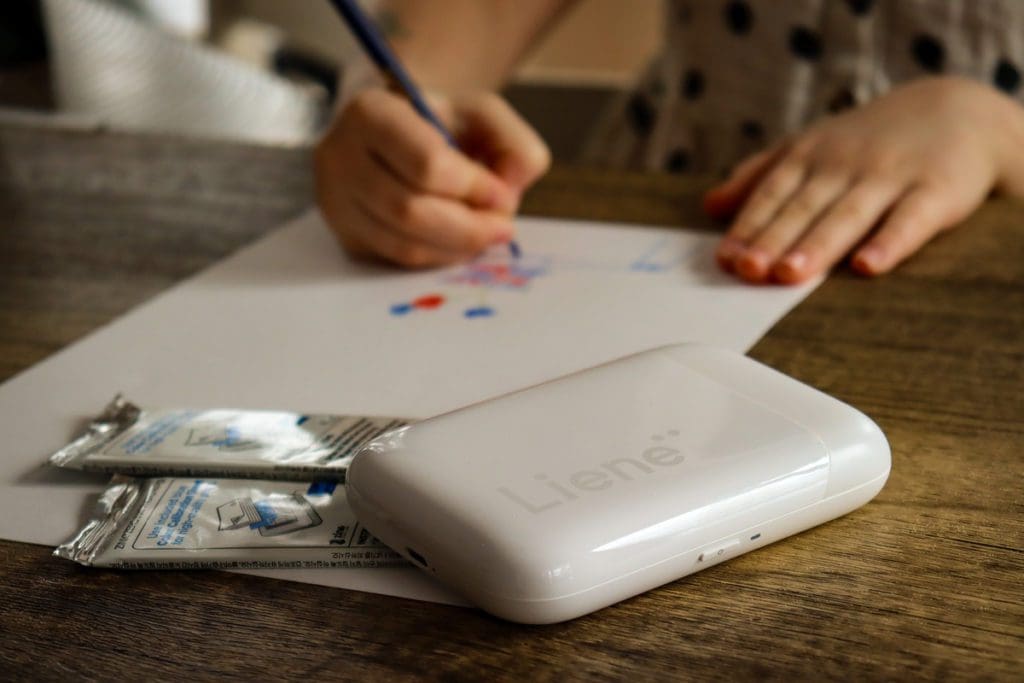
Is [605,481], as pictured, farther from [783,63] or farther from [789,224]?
[783,63]

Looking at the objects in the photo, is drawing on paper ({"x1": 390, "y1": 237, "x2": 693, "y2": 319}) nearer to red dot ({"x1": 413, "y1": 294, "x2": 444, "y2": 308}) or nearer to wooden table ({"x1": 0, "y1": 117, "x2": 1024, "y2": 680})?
red dot ({"x1": 413, "y1": 294, "x2": 444, "y2": 308})

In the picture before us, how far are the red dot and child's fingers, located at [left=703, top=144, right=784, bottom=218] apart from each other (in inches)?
9.1

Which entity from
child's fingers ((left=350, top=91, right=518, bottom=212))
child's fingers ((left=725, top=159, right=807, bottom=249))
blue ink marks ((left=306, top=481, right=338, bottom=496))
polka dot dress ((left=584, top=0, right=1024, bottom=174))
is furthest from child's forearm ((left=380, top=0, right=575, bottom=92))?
blue ink marks ((left=306, top=481, right=338, bottom=496))

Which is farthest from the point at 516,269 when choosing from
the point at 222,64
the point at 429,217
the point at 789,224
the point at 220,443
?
the point at 222,64

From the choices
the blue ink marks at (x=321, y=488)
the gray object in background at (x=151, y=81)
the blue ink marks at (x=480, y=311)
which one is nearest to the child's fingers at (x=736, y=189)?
the blue ink marks at (x=480, y=311)

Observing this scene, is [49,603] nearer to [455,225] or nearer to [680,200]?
[455,225]

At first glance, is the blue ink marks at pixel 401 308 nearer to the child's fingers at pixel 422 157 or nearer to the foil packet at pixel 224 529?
the child's fingers at pixel 422 157

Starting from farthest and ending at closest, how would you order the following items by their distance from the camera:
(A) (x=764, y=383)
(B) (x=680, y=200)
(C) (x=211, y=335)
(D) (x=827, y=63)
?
1. (D) (x=827, y=63)
2. (B) (x=680, y=200)
3. (C) (x=211, y=335)
4. (A) (x=764, y=383)

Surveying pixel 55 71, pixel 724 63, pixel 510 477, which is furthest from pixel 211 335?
pixel 55 71

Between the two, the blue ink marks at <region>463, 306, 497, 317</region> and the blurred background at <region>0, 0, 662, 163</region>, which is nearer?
the blue ink marks at <region>463, 306, 497, 317</region>

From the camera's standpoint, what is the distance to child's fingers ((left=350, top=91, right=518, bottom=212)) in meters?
0.68

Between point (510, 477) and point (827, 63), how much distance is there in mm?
802

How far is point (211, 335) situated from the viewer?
0.58m

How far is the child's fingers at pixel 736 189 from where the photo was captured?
745mm
